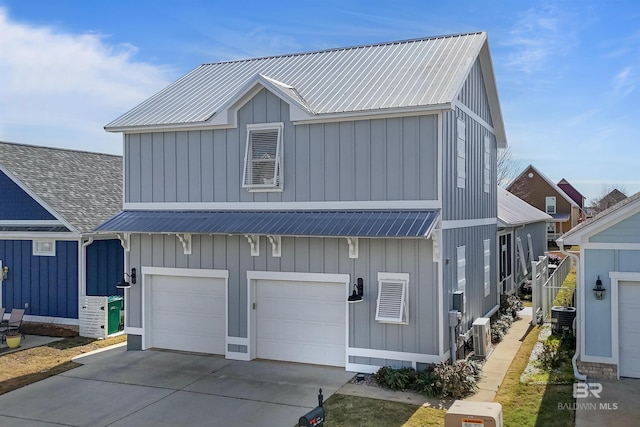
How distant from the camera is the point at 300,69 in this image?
1514 centimetres

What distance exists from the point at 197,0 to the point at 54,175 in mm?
8445

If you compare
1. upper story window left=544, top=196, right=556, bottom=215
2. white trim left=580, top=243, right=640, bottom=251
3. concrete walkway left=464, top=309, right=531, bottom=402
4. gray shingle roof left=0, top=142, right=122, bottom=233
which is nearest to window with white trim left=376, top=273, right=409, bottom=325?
concrete walkway left=464, top=309, right=531, bottom=402

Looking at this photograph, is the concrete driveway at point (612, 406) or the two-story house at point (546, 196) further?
the two-story house at point (546, 196)

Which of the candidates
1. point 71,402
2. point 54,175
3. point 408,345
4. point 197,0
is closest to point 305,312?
point 408,345

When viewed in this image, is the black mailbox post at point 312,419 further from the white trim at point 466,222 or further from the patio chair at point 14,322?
the patio chair at point 14,322

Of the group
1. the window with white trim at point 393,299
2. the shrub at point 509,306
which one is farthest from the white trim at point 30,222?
the shrub at point 509,306

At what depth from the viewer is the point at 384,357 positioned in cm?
1151

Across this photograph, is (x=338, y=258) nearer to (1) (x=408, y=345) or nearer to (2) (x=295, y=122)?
(1) (x=408, y=345)

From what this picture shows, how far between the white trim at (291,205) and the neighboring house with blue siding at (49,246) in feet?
9.70

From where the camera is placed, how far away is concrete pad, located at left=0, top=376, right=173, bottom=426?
9586 mm

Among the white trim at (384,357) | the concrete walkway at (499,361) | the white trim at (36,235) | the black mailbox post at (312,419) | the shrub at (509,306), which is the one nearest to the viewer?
the black mailbox post at (312,419)

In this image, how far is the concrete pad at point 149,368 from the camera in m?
11.6

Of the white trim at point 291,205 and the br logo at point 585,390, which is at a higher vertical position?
the white trim at point 291,205

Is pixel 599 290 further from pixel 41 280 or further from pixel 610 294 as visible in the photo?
pixel 41 280
